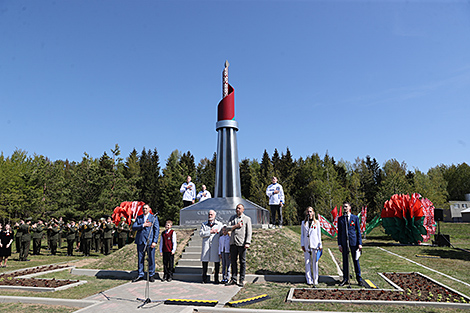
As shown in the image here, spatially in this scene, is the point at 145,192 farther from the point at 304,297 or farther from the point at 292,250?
the point at 304,297

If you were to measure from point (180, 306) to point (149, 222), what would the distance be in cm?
324

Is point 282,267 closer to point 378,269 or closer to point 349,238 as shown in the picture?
point 349,238

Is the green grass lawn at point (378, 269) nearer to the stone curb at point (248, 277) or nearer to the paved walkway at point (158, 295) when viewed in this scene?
the stone curb at point (248, 277)

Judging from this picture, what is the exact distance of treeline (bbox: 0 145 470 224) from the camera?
34750 millimetres

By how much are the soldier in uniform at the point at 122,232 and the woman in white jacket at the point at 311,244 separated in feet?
42.6

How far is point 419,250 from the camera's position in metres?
15.3

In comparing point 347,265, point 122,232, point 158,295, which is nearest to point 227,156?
point 347,265

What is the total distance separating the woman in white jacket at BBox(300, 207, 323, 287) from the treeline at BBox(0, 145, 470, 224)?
92.5ft

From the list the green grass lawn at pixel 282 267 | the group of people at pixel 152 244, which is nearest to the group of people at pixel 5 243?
the green grass lawn at pixel 282 267

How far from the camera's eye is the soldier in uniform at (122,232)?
18.2 m

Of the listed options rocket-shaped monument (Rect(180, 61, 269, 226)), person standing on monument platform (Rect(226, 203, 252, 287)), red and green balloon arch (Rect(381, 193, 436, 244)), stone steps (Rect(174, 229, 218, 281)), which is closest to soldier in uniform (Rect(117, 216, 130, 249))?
rocket-shaped monument (Rect(180, 61, 269, 226))

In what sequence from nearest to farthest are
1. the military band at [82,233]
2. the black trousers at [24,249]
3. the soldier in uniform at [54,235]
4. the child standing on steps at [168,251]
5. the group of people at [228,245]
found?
1. the group of people at [228,245]
2. the child standing on steps at [168,251]
3. the black trousers at [24,249]
4. the military band at [82,233]
5. the soldier in uniform at [54,235]

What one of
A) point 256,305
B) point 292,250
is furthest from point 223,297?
point 292,250

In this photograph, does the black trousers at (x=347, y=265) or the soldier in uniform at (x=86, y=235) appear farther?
the soldier in uniform at (x=86, y=235)
